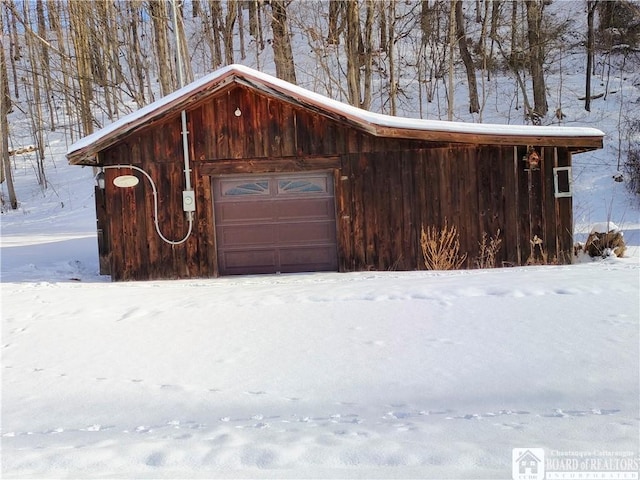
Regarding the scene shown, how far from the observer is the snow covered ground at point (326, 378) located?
9.18 feet

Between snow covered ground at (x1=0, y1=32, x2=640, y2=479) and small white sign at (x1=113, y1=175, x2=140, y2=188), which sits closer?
snow covered ground at (x1=0, y1=32, x2=640, y2=479)

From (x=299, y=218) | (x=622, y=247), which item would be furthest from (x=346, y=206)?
(x=622, y=247)

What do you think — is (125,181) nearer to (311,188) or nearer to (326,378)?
(311,188)

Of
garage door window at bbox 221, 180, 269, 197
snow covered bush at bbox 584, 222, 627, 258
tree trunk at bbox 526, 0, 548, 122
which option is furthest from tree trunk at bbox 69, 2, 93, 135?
snow covered bush at bbox 584, 222, 627, 258

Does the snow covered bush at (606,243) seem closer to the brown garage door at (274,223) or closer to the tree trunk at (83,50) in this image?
the brown garage door at (274,223)

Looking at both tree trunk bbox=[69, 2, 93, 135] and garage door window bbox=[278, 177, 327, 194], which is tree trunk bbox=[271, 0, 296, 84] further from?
garage door window bbox=[278, 177, 327, 194]

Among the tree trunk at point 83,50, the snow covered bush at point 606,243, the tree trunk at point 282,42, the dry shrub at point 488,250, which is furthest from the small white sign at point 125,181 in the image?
the tree trunk at point 83,50

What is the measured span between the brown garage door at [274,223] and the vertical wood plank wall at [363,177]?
24 centimetres

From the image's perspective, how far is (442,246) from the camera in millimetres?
10367

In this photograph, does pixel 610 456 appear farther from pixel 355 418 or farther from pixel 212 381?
pixel 212 381

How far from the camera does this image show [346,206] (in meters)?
10.4

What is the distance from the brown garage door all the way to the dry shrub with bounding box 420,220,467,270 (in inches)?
65.6

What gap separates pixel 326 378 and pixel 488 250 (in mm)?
7031

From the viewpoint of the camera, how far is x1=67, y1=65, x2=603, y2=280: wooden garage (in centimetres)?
1030
